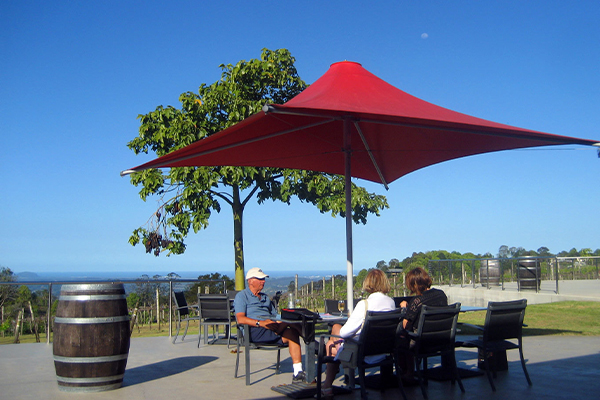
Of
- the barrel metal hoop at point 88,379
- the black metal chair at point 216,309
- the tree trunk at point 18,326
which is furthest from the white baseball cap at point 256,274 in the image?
the tree trunk at point 18,326

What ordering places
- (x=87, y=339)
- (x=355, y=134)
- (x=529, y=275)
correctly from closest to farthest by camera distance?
1. (x=87, y=339)
2. (x=355, y=134)
3. (x=529, y=275)

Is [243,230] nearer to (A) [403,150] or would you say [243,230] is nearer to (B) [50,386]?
(A) [403,150]

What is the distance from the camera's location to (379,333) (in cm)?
423

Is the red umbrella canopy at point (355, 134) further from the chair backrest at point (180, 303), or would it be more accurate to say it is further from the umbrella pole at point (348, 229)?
the chair backrest at point (180, 303)

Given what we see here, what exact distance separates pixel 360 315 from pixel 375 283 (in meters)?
0.37

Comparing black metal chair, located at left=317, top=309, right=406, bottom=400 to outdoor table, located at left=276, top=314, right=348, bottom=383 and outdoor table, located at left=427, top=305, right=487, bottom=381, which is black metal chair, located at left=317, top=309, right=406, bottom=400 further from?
outdoor table, located at left=427, top=305, right=487, bottom=381

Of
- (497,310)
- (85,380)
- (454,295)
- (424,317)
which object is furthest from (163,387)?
(454,295)

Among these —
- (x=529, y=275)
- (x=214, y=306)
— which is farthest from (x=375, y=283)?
(x=529, y=275)

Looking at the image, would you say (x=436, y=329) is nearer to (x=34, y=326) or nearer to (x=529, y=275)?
(x=34, y=326)

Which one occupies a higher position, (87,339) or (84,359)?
(87,339)

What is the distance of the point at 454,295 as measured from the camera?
624 inches

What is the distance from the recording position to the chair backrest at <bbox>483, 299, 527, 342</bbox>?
482 cm

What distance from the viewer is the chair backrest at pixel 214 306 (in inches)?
282

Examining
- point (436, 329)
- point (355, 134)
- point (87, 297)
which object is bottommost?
point (436, 329)
